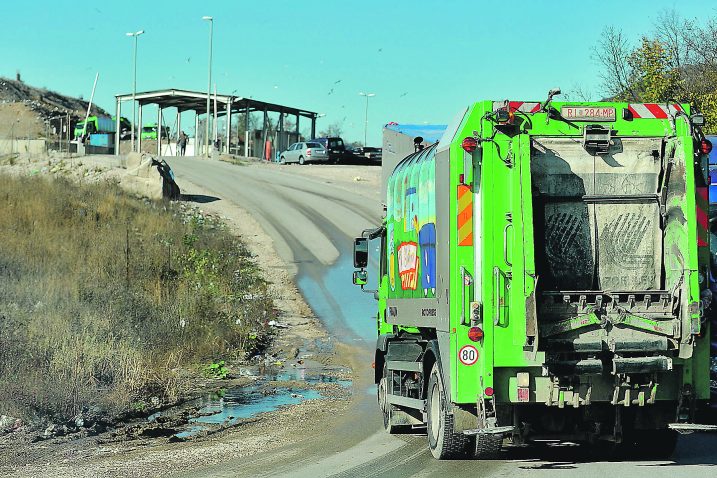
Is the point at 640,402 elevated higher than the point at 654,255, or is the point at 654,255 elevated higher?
the point at 654,255

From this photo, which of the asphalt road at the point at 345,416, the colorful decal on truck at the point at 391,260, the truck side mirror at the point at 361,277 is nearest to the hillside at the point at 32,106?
the asphalt road at the point at 345,416

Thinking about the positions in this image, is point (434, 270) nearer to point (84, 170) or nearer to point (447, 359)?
point (447, 359)

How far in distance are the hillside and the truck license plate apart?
297 ft

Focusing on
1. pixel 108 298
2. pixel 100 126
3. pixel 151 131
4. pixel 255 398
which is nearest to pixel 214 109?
pixel 100 126

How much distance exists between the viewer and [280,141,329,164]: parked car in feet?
218

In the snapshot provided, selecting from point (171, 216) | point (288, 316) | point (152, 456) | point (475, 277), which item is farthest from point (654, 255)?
point (171, 216)

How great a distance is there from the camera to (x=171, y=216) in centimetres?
3384

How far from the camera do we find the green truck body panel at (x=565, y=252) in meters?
8.38

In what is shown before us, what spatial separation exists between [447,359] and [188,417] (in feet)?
15.4

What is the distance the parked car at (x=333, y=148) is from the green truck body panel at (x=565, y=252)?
191 ft

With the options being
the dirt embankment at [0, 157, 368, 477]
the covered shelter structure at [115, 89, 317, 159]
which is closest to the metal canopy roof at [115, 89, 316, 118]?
the covered shelter structure at [115, 89, 317, 159]

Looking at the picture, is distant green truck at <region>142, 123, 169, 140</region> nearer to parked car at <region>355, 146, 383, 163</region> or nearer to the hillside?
the hillside

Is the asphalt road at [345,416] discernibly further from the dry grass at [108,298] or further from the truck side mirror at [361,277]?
the dry grass at [108,298]

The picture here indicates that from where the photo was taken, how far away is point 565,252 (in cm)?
867
